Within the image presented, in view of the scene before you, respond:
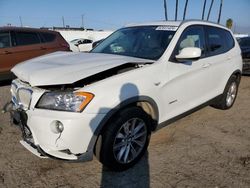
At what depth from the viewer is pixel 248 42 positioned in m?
10.2

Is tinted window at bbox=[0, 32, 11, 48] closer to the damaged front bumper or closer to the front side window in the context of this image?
the damaged front bumper

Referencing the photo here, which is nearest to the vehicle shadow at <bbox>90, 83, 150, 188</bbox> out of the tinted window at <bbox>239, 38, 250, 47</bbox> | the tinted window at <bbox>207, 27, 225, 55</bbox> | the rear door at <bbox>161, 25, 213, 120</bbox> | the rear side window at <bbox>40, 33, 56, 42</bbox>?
the rear door at <bbox>161, 25, 213, 120</bbox>

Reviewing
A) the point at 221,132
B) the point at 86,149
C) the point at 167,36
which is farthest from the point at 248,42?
the point at 86,149

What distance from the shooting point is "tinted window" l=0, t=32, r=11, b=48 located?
314 inches

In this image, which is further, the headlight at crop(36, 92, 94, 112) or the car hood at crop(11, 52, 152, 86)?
the car hood at crop(11, 52, 152, 86)

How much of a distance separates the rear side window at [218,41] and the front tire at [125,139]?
78.7 inches

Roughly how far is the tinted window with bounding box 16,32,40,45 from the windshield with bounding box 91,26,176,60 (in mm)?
4344

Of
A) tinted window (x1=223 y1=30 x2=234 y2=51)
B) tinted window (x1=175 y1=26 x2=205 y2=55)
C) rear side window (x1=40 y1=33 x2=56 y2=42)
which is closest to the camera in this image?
tinted window (x1=175 y1=26 x2=205 y2=55)

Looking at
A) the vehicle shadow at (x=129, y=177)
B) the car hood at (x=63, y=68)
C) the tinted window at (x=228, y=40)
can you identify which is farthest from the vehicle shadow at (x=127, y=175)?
the tinted window at (x=228, y=40)

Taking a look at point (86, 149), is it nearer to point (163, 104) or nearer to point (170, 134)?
point (163, 104)

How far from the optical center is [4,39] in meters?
8.04

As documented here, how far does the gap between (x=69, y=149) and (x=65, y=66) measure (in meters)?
0.96

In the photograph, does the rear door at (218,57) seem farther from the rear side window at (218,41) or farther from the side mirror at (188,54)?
the side mirror at (188,54)

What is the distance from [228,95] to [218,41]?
1.27 metres
